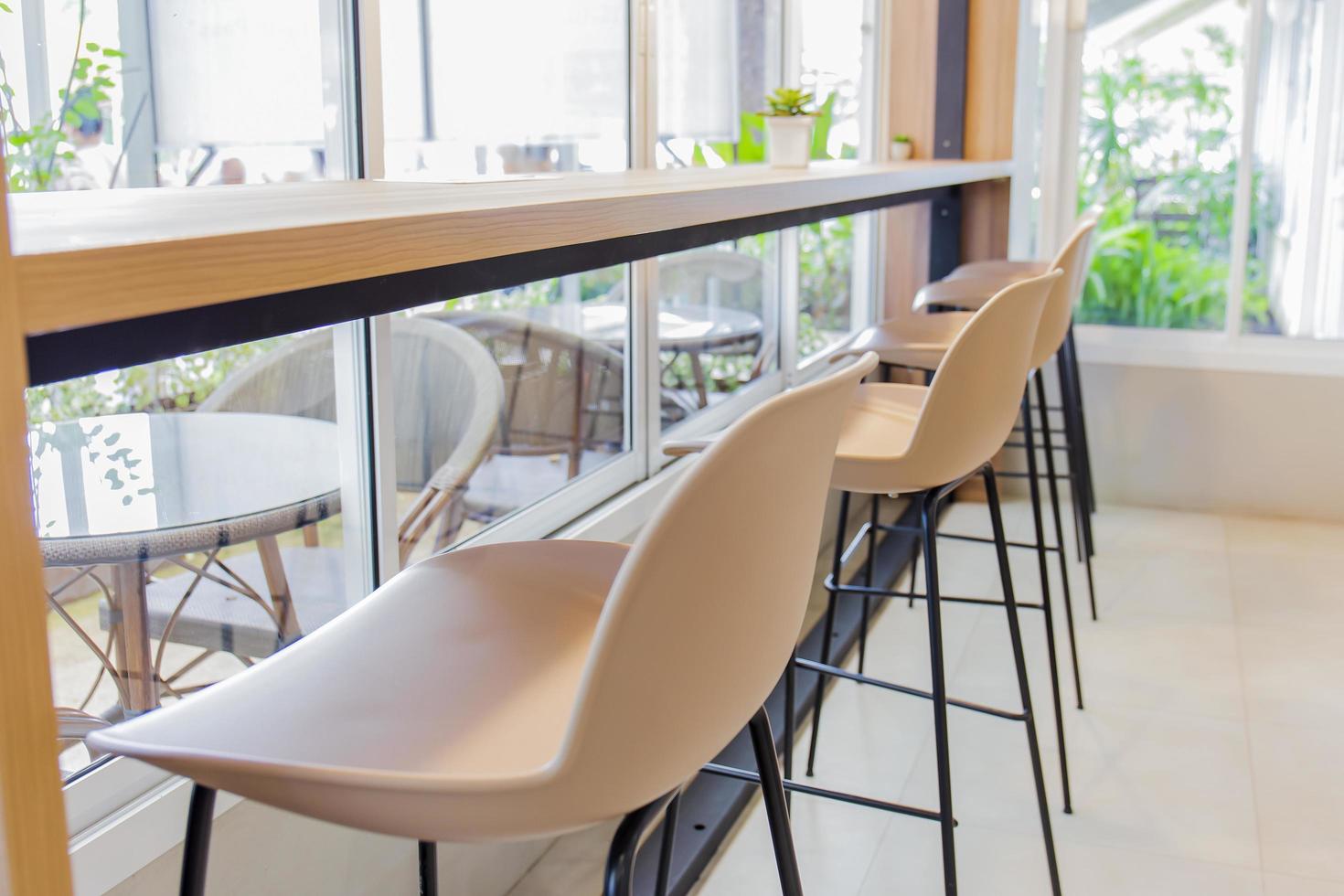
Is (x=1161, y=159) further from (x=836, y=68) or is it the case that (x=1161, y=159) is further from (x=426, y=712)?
(x=426, y=712)

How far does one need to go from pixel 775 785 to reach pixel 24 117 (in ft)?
2.88

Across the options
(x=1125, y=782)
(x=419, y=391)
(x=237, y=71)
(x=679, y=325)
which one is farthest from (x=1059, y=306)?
(x=237, y=71)

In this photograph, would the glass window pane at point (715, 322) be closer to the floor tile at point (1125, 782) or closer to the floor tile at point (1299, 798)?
the floor tile at point (1125, 782)

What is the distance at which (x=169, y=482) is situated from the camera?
1.31 m

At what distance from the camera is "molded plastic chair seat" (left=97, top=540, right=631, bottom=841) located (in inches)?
→ 30.7

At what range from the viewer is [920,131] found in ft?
13.5

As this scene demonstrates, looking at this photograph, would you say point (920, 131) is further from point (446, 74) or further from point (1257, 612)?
point (446, 74)

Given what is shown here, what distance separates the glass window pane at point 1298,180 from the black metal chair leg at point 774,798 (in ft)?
11.9

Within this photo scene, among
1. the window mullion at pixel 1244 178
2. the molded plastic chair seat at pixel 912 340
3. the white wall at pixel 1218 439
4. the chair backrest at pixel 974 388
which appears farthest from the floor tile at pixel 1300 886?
the window mullion at pixel 1244 178

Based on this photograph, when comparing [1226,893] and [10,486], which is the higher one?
[10,486]

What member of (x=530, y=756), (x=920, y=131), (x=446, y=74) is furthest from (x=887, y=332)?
(x=530, y=756)

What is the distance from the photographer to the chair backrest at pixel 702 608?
30.3 inches

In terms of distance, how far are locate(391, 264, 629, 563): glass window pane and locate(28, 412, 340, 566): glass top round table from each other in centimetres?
27

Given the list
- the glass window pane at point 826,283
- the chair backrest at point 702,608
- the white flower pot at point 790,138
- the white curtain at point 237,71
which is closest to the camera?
the chair backrest at point 702,608
